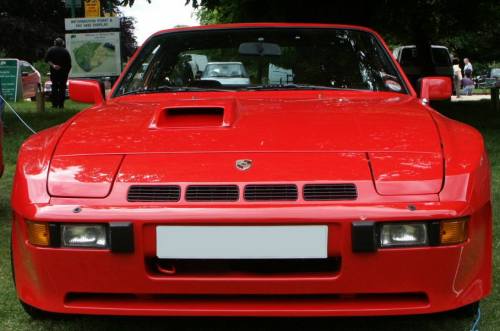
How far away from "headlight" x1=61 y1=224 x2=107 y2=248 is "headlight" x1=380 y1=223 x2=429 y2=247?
36.6 inches

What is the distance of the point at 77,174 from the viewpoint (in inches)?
97.1

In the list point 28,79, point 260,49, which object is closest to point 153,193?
point 260,49

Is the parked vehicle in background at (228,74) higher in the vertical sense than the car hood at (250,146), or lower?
higher

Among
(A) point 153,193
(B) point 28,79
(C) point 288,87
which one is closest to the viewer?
(A) point 153,193

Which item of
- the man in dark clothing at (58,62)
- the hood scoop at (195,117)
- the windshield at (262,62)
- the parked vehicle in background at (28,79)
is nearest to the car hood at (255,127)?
the hood scoop at (195,117)

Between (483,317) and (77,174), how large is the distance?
1841mm

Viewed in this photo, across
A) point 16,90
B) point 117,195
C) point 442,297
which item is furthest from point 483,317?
point 16,90

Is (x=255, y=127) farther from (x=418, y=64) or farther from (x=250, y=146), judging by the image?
(x=418, y=64)

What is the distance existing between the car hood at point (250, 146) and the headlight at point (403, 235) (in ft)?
0.42

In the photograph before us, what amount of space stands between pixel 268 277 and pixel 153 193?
0.48 metres

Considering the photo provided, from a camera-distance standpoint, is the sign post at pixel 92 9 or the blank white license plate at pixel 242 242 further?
the sign post at pixel 92 9

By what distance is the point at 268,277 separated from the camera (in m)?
2.29

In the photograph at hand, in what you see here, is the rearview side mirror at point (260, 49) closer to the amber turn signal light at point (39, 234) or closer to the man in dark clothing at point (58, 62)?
the amber turn signal light at point (39, 234)

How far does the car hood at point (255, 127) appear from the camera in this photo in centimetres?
260
